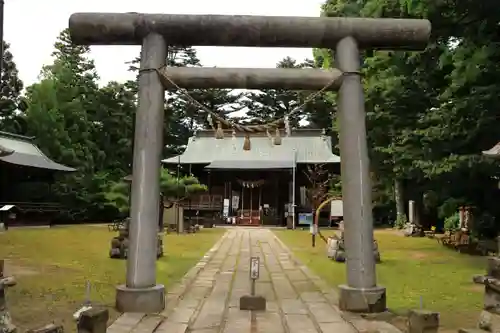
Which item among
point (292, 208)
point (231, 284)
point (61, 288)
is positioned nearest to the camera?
point (61, 288)

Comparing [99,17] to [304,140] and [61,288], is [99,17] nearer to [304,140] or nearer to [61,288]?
[61,288]

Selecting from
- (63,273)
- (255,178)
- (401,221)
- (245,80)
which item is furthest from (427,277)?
(255,178)

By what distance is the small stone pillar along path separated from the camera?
19.5 feet

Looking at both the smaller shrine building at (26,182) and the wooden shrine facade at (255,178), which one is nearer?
the smaller shrine building at (26,182)

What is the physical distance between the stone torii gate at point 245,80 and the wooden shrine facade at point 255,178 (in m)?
26.0

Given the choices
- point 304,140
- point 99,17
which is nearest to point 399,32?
point 99,17

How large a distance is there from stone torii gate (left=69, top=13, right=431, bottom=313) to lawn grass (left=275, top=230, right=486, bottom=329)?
1168mm

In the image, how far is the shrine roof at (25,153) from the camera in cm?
2802

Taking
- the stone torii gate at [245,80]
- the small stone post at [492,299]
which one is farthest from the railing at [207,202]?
the small stone post at [492,299]

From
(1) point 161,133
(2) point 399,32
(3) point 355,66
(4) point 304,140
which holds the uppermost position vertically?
(4) point 304,140

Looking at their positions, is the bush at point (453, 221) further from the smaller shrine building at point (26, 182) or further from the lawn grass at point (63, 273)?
the smaller shrine building at point (26, 182)

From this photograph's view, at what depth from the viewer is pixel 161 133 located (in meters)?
7.27

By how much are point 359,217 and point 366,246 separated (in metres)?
0.41

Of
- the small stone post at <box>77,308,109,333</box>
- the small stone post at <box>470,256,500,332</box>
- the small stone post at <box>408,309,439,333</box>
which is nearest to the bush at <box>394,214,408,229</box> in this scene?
the small stone post at <box>470,256,500,332</box>
